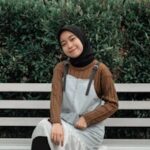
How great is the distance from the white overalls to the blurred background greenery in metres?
0.77

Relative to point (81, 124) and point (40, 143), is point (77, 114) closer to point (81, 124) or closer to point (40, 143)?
point (81, 124)

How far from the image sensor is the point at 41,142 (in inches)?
171

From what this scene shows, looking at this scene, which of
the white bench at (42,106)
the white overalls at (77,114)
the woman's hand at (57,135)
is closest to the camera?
the woman's hand at (57,135)

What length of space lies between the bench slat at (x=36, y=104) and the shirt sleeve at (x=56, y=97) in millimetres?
614

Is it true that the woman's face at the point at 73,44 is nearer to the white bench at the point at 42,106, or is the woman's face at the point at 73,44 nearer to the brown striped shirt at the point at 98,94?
the brown striped shirt at the point at 98,94

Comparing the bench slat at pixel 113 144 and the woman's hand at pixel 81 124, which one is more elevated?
the woman's hand at pixel 81 124

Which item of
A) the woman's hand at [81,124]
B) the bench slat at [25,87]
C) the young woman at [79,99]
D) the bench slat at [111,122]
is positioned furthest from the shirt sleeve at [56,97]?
the bench slat at [111,122]

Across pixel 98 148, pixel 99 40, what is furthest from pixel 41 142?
pixel 99 40

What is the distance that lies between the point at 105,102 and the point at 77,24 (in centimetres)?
97

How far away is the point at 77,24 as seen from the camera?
5160 mm

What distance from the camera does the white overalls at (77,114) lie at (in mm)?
4348

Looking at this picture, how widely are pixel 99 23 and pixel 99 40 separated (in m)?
0.15

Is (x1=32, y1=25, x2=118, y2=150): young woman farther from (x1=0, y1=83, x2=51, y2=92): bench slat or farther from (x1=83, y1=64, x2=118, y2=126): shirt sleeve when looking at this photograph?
(x1=0, y1=83, x2=51, y2=92): bench slat

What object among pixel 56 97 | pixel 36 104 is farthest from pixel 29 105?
pixel 56 97
